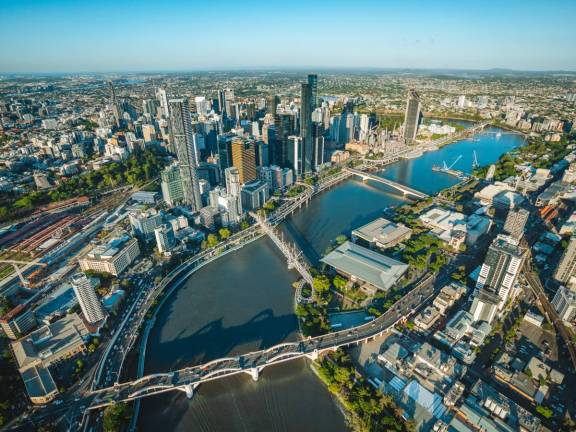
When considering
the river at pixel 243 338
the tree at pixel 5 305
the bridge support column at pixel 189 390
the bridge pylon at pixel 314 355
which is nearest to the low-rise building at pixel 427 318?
the bridge pylon at pixel 314 355

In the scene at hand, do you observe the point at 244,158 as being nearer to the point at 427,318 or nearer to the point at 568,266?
the point at 427,318

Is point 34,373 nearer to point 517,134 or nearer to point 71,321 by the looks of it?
point 71,321

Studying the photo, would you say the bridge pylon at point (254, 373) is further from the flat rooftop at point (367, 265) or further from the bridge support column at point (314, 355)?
the flat rooftop at point (367, 265)

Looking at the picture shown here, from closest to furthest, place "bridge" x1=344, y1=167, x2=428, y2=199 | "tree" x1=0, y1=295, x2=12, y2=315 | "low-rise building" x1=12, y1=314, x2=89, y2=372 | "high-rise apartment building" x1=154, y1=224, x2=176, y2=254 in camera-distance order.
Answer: "low-rise building" x1=12, y1=314, x2=89, y2=372
"tree" x1=0, y1=295, x2=12, y2=315
"high-rise apartment building" x1=154, y1=224, x2=176, y2=254
"bridge" x1=344, y1=167, x2=428, y2=199

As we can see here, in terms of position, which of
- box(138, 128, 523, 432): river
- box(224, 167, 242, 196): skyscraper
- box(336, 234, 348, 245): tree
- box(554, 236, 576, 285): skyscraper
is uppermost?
box(224, 167, 242, 196): skyscraper

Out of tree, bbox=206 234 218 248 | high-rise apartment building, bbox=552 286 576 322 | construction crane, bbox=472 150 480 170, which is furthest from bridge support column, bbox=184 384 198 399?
construction crane, bbox=472 150 480 170

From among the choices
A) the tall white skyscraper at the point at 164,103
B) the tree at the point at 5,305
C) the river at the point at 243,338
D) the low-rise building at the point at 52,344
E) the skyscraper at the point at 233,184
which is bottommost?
the river at the point at 243,338

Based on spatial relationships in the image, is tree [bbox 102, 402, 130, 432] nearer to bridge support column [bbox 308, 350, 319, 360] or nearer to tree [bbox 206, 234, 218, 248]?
bridge support column [bbox 308, 350, 319, 360]
